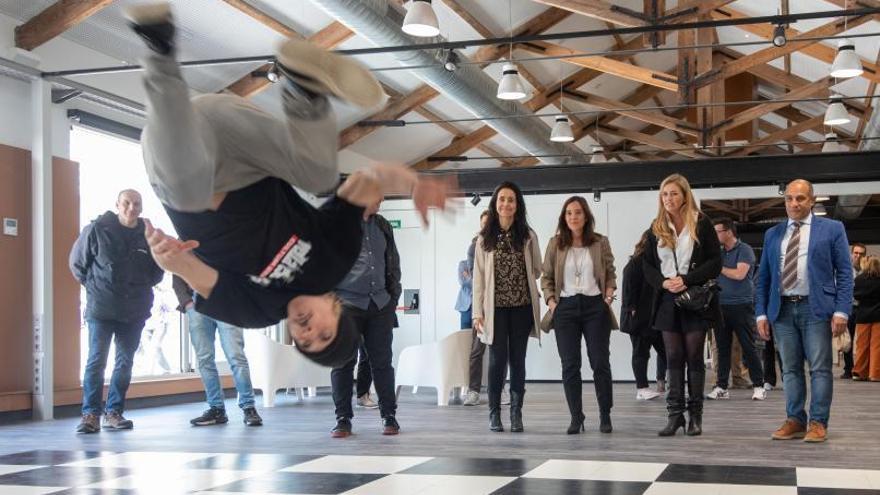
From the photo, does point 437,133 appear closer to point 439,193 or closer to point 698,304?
point 698,304

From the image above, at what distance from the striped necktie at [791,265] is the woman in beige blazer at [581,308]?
877 mm

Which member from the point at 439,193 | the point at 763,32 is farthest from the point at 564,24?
the point at 439,193

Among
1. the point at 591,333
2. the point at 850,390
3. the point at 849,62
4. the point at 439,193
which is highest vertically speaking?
the point at 849,62

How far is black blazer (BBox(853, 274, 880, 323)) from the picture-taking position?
954 cm

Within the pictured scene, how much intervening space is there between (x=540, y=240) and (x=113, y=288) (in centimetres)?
531

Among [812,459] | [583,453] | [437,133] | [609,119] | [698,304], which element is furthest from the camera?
[609,119]

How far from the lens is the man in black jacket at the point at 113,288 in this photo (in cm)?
588

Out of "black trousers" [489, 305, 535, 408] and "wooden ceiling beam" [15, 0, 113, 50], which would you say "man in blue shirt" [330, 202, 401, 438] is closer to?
"black trousers" [489, 305, 535, 408]

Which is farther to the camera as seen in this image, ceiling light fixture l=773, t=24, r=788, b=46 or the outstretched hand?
ceiling light fixture l=773, t=24, r=788, b=46

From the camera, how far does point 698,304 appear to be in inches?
187

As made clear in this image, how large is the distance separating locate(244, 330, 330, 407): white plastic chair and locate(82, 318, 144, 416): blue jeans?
4.45ft

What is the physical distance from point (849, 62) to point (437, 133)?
6.04 metres

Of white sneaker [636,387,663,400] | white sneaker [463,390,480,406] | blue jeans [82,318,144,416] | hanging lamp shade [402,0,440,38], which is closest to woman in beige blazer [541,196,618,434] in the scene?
hanging lamp shade [402,0,440,38]

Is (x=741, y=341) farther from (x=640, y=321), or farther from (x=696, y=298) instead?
(x=696, y=298)
